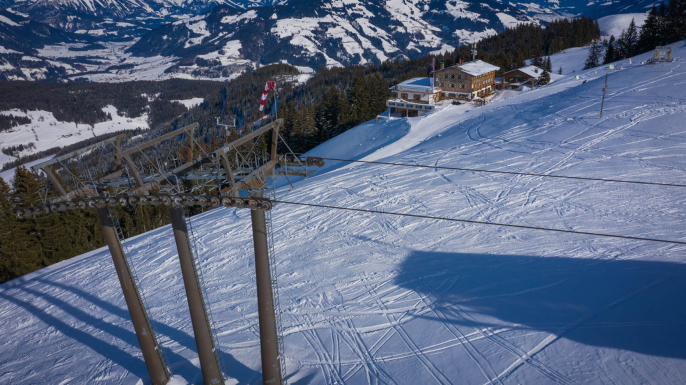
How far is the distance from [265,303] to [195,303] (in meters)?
1.96

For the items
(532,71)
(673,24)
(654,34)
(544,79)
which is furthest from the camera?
(654,34)

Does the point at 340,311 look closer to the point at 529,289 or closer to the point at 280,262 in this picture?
the point at 280,262

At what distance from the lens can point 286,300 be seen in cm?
1528

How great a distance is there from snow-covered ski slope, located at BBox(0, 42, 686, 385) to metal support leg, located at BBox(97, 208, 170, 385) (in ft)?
3.63

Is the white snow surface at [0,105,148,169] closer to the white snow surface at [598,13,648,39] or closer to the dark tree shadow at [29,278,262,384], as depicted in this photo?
the dark tree shadow at [29,278,262,384]

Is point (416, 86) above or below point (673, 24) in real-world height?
below

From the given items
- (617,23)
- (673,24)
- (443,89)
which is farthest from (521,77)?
(617,23)

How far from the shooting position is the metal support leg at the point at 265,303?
27.8ft

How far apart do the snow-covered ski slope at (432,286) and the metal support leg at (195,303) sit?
5.26 feet

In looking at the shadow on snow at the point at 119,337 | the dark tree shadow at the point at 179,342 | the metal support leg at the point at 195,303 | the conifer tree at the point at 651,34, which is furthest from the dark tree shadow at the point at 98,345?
the conifer tree at the point at 651,34

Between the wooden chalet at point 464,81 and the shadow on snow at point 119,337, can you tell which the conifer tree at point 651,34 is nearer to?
the wooden chalet at point 464,81

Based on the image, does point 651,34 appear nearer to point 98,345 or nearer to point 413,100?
point 413,100

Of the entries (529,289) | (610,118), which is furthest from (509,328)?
(610,118)

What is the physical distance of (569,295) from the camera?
44.3 ft
